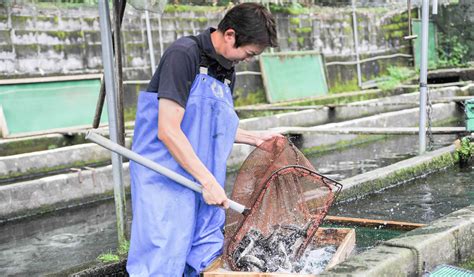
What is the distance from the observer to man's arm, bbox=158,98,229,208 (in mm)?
2771

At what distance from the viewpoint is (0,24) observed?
9.81 metres

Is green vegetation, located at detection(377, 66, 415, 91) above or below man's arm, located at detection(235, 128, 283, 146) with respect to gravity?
below

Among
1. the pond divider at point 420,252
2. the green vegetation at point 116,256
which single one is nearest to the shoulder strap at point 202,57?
the pond divider at point 420,252

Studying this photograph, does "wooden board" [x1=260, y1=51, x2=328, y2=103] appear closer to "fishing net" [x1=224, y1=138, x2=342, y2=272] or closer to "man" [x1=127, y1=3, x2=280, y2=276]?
"fishing net" [x1=224, y1=138, x2=342, y2=272]

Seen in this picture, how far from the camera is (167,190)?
296 centimetres

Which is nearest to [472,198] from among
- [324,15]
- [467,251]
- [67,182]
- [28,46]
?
[467,251]

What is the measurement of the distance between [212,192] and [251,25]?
832mm

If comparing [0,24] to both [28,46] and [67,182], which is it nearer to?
[28,46]

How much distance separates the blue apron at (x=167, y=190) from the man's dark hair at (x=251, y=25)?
292 mm

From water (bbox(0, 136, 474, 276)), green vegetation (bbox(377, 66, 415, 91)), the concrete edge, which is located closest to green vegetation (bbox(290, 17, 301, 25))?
green vegetation (bbox(377, 66, 415, 91))

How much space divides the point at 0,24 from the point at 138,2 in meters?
6.63

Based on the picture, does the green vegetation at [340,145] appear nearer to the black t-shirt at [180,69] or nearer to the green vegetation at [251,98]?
the green vegetation at [251,98]

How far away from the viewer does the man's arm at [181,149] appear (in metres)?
2.77

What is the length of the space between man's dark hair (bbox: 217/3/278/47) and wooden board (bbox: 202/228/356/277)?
1180 millimetres
